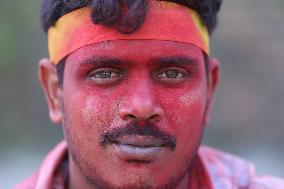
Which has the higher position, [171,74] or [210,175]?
[171,74]

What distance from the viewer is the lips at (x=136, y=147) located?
9.89 feet

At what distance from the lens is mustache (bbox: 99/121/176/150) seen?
3004 millimetres

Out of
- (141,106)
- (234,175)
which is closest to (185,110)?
(141,106)

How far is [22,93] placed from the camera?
745cm

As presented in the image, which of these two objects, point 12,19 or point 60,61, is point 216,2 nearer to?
point 60,61

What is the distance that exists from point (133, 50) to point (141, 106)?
10.0 inches

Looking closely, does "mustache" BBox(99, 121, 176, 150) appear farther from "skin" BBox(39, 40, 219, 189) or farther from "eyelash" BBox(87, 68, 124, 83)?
"eyelash" BBox(87, 68, 124, 83)

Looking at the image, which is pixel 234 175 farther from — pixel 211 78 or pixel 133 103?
→ pixel 133 103

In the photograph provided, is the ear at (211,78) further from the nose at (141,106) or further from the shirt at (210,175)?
the nose at (141,106)

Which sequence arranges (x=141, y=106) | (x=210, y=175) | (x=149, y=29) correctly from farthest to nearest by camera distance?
(x=210, y=175) < (x=149, y=29) < (x=141, y=106)

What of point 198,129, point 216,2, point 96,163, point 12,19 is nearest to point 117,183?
point 96,163

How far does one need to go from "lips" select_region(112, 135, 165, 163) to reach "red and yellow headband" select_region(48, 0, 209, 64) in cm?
43

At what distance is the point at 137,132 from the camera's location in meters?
3.01

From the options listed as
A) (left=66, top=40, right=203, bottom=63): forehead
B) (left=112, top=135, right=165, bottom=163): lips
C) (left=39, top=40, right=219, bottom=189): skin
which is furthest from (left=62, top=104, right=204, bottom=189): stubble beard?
(left=66, top=40, right=203, bottom=63): forehead
